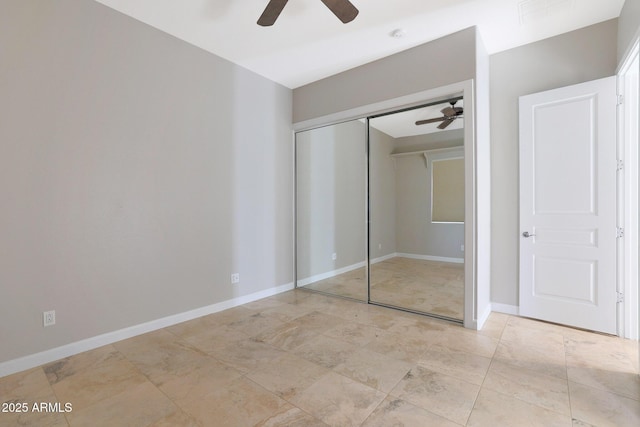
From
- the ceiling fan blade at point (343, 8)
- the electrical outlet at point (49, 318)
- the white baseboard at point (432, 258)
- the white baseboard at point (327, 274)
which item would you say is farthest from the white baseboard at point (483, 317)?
the electrical outlet at point (49, 318)

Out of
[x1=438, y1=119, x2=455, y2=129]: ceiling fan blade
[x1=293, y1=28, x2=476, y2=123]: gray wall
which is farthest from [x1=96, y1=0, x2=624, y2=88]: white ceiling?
[x1=438, y1=119, x2=455, y2=129]: ceiling fan blade

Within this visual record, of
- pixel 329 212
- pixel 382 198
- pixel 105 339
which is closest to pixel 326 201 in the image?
pixel 329 212

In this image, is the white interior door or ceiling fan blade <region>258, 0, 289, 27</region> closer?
ceiling fan blade <region>258, 0, 289, 27</region>

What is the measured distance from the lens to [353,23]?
2.77 m

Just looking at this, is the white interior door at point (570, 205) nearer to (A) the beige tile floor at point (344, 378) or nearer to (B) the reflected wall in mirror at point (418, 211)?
(A) the beige tile floor at point (344, 378)

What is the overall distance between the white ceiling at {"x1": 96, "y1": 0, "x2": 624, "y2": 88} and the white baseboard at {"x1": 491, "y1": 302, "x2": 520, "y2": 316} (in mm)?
2753

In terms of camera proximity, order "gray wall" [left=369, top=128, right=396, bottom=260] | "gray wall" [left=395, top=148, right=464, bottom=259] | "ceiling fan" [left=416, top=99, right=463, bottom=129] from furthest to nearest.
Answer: "gray wall" [left=369, top=128, right=396, bottom=260] → "gray wall" [left=395, top=148, right=464, bottom=259] → "ceiling fan" [left=416, top=99, right=463, bottom=129]

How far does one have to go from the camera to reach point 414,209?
147 inches

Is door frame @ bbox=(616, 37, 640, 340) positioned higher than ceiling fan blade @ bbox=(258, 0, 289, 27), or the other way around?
ceiling fan blade @ bbox=(258, 0, 289, 27)

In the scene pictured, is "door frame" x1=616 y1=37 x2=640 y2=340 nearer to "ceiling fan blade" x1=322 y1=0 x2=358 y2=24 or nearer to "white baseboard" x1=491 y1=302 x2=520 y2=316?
"white baseboard" x1=491 y1=302 x2=520 y2=316

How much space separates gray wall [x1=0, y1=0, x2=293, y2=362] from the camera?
7.05 ft

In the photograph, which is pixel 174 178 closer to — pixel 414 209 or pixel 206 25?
pixel 206 25

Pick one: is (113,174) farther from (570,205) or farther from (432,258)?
(570,205)

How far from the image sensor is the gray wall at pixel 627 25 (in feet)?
6.98
